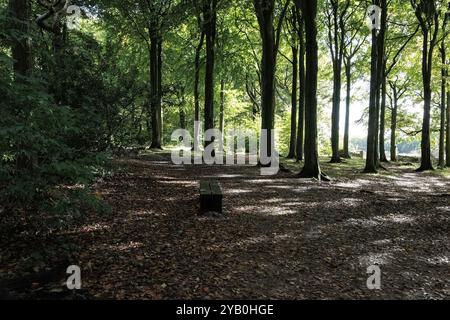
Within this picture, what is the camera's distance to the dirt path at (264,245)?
185 inches

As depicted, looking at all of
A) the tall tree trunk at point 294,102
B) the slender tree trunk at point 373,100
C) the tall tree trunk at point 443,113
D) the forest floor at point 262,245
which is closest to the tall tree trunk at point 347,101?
the tall tree trunk at point 294,102

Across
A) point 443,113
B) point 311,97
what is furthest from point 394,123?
point 311,97

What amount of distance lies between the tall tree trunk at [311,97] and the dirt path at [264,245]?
258 cm

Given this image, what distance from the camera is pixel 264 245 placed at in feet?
20.5

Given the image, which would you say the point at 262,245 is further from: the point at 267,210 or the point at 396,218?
the point at 396,218

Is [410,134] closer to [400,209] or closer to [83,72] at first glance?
[400,209]

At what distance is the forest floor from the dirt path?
20 mm

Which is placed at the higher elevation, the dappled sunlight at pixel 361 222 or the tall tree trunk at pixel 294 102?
the tall tree trunk at pixel 294 102

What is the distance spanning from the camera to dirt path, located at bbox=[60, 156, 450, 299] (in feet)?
15.4

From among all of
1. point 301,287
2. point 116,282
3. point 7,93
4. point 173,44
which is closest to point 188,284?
point 116,282

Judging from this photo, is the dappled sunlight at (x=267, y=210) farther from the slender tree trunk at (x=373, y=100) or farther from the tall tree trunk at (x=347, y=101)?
the tall tree trunk at (x=347, y=101)

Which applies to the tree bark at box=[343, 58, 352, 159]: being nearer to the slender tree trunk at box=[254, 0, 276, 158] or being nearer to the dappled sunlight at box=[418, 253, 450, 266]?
the slender tree trunk at box=[254, 0, 276, 158]

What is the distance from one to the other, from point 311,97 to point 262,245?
8.41 metres

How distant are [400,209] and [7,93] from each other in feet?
28.8
